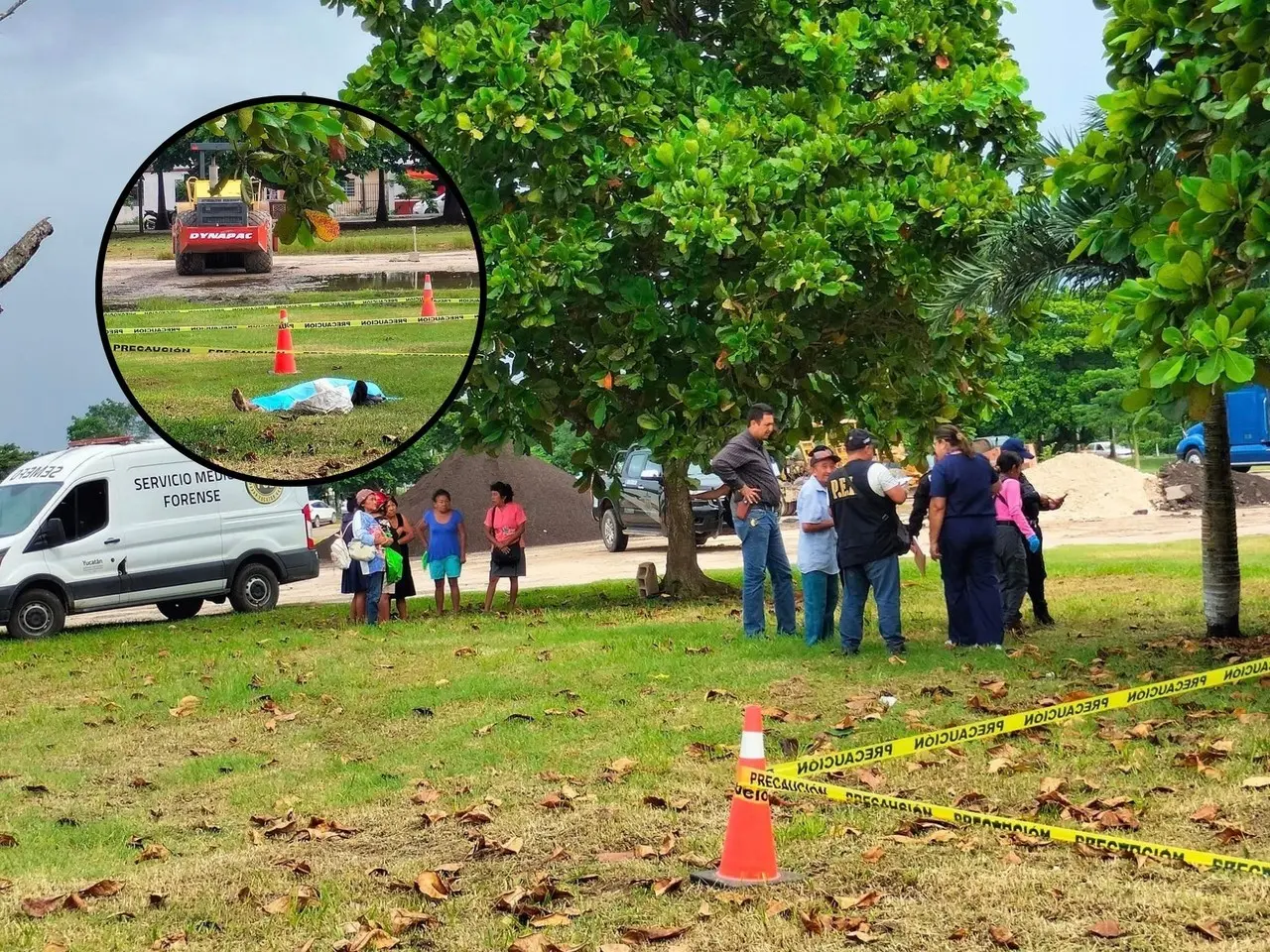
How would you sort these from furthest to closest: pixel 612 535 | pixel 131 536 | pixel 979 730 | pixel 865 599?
pixel 612 535 < pixel 131 536 < pixel 865 599 < pixel 979 730

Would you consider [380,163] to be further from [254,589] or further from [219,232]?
[254,589]

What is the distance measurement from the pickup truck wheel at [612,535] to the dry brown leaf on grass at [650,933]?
89.6ft

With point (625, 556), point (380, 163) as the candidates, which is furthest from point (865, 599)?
point (625, 556)

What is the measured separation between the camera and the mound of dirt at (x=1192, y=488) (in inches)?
1394

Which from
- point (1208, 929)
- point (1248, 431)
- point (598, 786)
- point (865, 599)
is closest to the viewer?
point (1208, 929)

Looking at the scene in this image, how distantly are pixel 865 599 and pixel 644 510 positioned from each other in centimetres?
1980

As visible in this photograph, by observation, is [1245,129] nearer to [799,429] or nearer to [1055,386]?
[799,429]

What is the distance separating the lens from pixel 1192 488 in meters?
35.6

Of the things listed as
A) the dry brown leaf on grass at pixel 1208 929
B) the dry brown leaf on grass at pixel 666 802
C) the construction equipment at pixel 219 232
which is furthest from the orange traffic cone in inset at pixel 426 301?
the dry brown leaf on grass at pixel 666 802

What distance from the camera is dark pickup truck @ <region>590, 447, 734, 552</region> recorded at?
98.2 feet

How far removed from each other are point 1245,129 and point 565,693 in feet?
18.5

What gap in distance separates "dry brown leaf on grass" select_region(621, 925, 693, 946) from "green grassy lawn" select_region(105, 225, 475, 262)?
328 centimetres

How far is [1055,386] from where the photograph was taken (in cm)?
6750

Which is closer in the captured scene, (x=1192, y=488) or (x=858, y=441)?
(x=858, y=441)
